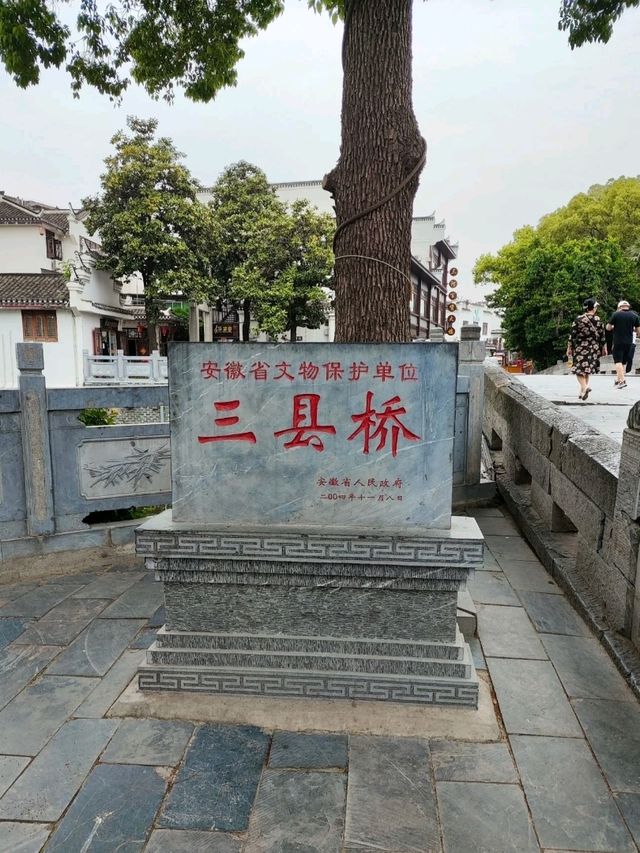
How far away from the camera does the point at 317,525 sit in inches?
107

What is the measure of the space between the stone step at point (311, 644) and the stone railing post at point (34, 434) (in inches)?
92.4

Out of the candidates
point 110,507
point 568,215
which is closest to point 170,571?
point 110,507

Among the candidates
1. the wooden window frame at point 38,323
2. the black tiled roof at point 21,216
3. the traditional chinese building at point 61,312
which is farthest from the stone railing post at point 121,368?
the black tiled roof at point 21,216

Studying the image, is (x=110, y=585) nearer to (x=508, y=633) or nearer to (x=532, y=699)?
(x=508, y=633)

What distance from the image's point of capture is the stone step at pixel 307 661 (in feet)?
8.94

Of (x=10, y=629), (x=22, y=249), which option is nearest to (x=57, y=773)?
(x=10, y=629)

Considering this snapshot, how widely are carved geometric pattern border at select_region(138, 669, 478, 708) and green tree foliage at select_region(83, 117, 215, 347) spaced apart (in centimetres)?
2280

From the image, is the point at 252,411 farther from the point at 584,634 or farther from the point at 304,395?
the point at 584,634

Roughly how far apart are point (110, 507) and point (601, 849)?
420 centimetres

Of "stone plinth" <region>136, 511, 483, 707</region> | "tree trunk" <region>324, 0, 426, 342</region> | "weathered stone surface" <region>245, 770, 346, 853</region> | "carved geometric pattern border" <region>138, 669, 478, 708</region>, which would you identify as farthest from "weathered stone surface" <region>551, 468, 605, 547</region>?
"weathered stone surface" <region>245, 770, 346, 853</region>

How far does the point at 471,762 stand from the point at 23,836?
1757 mm

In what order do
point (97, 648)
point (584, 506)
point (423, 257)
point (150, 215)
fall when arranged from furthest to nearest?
point (423, 257) < point (150, 215) < point (584, 506) < point (97, 648)

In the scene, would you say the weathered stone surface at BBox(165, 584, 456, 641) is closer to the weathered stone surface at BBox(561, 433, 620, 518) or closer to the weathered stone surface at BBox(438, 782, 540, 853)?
the weathered stone surface at BBox(438, 782, 540, 853)

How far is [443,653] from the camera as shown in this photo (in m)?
2.73
